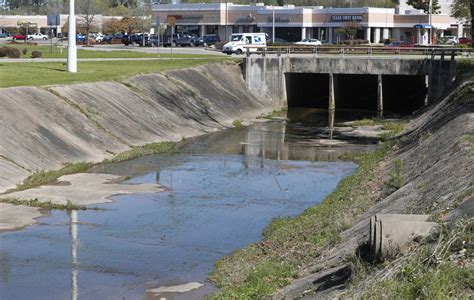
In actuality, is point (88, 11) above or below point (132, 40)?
above

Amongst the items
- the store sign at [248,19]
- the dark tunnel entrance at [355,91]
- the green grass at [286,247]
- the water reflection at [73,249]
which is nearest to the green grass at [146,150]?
the water reflection at [73,249]

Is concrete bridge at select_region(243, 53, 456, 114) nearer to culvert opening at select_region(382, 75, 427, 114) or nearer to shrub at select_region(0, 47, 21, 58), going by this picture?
culvert opening at select_region(382, 75, 427, 114)

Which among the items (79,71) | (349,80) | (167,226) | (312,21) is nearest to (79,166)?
(167,226)

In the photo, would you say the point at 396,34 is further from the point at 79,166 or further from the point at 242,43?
the point at 79,166

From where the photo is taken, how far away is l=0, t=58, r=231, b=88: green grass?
43625mm

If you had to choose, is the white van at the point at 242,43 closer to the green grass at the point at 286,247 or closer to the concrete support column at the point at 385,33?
the concrete support column at the point at 385,33

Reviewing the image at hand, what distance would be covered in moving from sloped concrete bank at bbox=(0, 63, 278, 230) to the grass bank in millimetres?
346

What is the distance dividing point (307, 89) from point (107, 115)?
29896 mm

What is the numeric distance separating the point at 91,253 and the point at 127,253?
838 millimetres

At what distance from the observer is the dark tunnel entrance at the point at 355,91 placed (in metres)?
66.8

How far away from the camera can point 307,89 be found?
69000 mm

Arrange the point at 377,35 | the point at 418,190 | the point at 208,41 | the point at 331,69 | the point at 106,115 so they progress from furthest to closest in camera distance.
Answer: the point at 377,35 < the point at 208,41 < the point at 331,69 < the point at 106,115 < the point at 418,190

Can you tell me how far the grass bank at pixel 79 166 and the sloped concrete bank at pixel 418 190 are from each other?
403 inches

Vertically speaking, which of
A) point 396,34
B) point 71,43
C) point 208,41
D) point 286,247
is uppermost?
point 396,34
